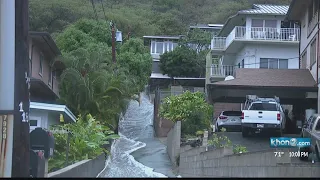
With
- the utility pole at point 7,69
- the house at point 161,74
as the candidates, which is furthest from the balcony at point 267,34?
the utility pole at point 7,69

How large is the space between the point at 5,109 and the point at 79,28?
42069mm

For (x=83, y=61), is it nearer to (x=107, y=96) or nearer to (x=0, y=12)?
(x=107, y=96)

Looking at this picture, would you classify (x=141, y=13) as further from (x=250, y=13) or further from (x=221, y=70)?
(x=250, y=13)

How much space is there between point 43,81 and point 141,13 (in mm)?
51646

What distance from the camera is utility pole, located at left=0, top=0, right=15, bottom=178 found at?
10.0 meters

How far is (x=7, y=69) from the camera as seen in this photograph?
10.2m

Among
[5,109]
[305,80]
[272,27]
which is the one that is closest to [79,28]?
[272,27]

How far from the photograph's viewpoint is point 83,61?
31766 mm

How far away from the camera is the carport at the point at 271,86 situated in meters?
32.0

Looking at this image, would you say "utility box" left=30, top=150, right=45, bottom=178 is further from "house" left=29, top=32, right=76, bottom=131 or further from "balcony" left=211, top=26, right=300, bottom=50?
"balcony" left=211, top=26, right=300, bottom=50

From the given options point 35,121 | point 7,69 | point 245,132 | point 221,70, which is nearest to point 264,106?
point 245,132

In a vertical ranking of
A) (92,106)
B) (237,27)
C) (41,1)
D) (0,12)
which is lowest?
(92,106)

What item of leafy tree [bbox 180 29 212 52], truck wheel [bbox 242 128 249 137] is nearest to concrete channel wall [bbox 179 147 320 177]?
truck wheel [bbox 242 128 249 137]

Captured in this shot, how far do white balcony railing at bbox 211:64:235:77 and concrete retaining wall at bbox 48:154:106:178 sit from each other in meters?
25.8
